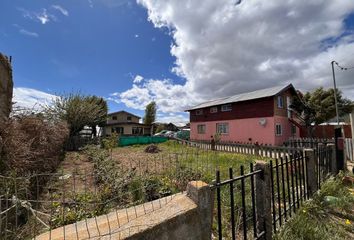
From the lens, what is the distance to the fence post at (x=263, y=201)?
307 cm

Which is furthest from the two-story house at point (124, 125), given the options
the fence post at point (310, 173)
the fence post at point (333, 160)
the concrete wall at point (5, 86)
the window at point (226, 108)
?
the fence post at point (310, 173)

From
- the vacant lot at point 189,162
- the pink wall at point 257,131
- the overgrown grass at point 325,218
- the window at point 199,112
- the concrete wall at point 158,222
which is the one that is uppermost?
the window at point 199,112

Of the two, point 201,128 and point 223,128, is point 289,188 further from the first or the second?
point 201,128

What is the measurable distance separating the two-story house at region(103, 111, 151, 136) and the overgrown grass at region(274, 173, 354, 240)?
36.9 metres

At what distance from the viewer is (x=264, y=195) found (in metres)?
3.07

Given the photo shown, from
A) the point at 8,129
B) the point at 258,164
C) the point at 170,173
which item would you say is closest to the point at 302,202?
the point at 258,164

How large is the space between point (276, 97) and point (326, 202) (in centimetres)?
1747

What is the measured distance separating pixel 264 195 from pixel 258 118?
19.0m

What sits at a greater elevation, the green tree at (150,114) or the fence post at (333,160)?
the green tree at (150,114)

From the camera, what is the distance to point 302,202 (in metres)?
4.39

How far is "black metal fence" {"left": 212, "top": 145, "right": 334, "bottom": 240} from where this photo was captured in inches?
108

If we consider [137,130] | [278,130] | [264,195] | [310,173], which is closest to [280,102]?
[278,130]

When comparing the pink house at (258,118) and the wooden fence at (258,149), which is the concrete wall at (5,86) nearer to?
the wooden fence at (258,149)

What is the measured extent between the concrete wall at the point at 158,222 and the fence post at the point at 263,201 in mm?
1192
